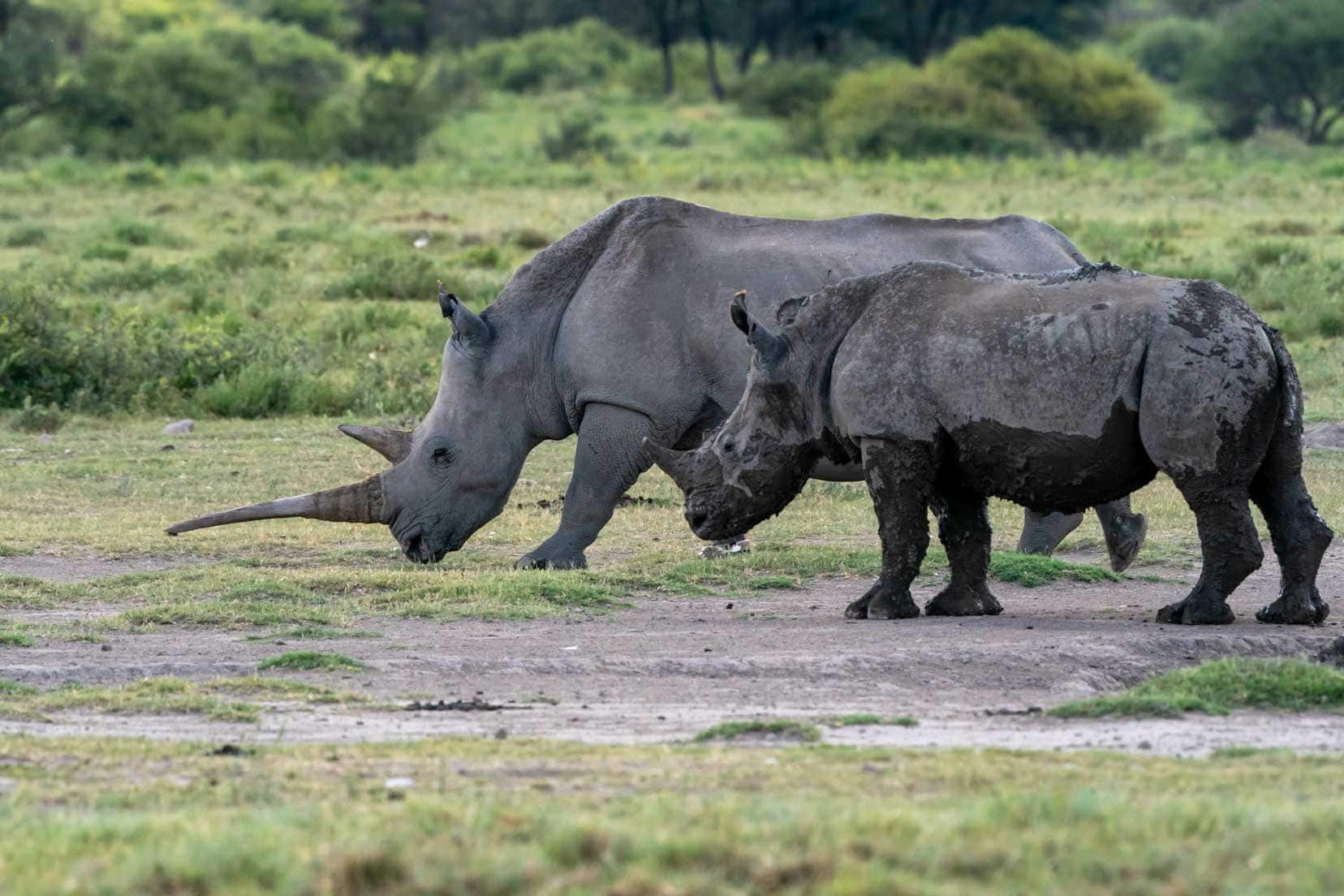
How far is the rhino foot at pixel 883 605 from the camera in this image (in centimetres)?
915

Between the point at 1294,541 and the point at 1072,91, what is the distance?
121 feet

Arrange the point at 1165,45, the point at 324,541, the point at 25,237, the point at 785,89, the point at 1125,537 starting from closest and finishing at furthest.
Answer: the point at 1125,537, the point at 324,541, the point at 25,237, the point at 785,89, the point at 1165,45

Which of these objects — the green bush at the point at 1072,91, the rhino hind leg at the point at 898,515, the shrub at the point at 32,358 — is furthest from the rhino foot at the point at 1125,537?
the green bush at the point at 1072,91

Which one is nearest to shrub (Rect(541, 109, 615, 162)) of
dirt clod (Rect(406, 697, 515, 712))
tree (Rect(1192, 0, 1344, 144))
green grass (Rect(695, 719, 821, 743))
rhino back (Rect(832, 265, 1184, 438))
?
tree (Rect(1192, 0, 1344, 144))

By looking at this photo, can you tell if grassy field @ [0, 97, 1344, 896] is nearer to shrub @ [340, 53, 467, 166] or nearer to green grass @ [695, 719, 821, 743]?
green grass @ [695, 719, 821, 743]

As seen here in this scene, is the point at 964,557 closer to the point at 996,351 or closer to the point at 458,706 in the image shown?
the point at 996,351

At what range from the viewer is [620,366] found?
1090 centimetres

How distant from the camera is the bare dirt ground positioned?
6.46 m

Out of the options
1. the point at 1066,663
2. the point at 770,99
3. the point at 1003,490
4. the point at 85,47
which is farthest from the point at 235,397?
the point at 85,47

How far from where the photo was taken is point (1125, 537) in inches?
425

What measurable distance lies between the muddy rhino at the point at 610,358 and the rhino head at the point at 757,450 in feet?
3.72

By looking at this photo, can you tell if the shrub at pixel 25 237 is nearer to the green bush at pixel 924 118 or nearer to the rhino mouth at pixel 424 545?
the rhino mouth at pixel 424 545

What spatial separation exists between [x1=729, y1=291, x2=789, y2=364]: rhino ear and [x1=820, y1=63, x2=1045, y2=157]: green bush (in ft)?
99.8

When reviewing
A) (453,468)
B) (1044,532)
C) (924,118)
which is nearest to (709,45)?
(924,118)
